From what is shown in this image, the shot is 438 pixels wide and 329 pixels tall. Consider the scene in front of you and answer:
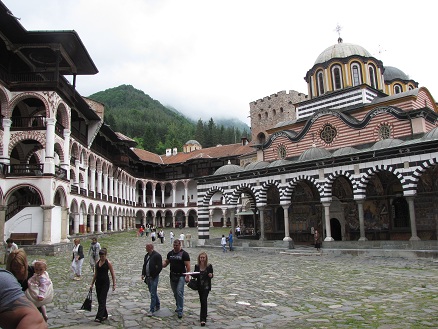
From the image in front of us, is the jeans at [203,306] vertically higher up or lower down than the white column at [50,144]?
lower down

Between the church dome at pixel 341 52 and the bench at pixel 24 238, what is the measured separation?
2115 cm

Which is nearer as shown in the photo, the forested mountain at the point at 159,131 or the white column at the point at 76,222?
the white column at the point at 76,222

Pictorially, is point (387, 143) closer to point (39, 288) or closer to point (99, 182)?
point (39, 288)

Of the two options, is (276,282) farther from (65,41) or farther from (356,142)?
(65,41)

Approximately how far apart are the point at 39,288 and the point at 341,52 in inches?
1028

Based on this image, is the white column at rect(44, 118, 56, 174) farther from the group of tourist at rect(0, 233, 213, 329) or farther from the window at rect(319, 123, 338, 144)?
the window at rect(319, 123, 338, 144)

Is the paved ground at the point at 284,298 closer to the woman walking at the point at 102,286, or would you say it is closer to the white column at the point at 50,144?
the woman walking at the point at 102,286

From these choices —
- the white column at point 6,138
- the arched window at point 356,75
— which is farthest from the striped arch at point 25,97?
the arched window at point 356,75

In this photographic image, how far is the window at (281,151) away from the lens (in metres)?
26.6

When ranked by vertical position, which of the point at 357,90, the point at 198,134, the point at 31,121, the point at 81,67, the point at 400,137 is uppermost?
the point at 198,134

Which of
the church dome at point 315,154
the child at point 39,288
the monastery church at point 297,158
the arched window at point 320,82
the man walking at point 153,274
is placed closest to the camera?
the child at point 39,288

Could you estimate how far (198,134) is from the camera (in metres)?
88.2

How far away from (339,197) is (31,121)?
731 inches

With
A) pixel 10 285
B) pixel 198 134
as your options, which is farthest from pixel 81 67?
pixel 198 134
